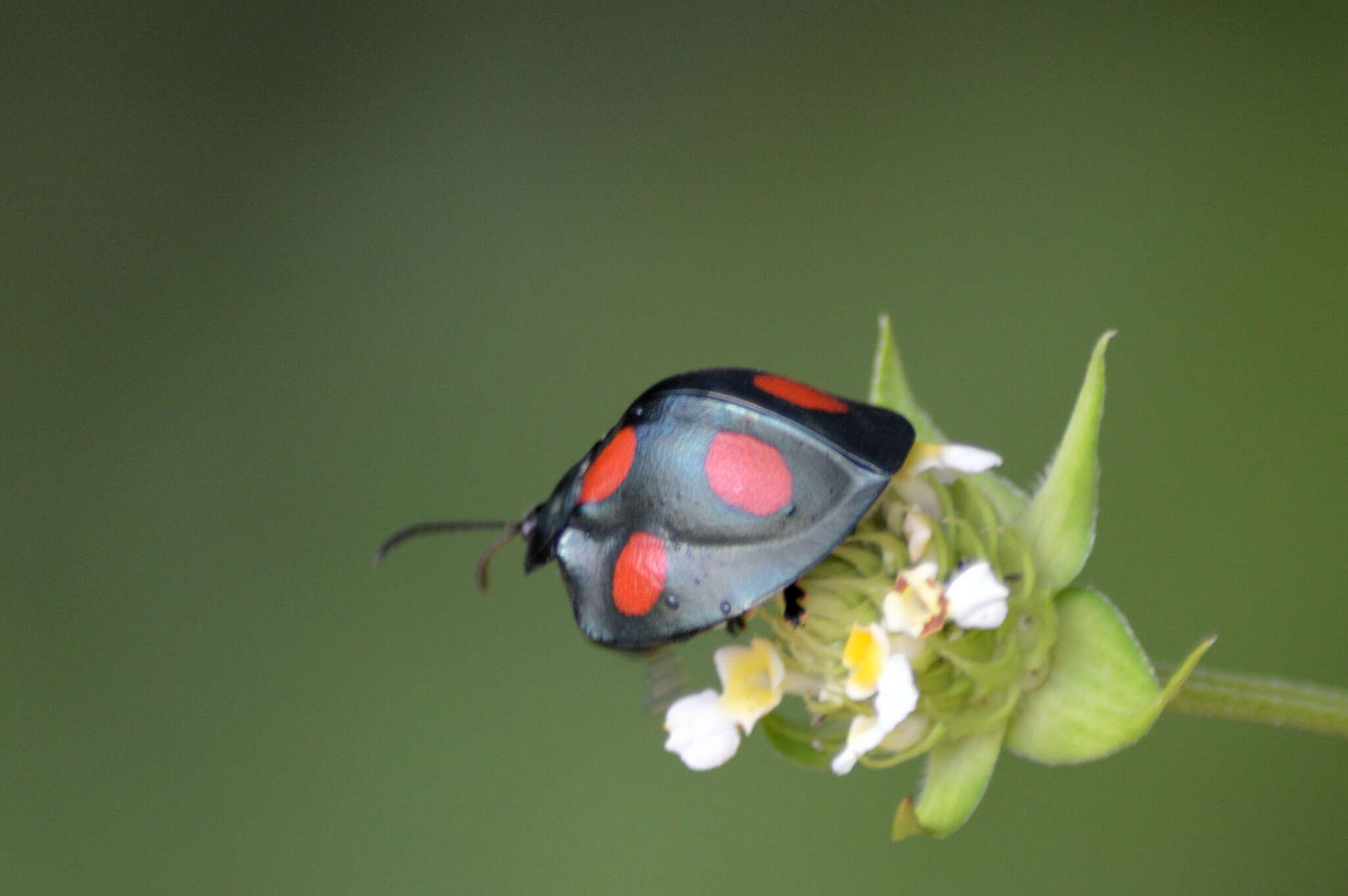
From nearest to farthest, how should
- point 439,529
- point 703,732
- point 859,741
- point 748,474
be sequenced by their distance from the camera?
point 748,474, point 859,741, point 703,732, point 439,529

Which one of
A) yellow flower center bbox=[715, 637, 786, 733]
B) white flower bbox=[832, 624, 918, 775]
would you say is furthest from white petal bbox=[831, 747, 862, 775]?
yellow flower center bbox=[715, 637, 786, 733]

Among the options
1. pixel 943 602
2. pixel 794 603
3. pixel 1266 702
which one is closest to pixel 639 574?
pixel 794 603

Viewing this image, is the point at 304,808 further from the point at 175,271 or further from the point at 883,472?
the point at 883,472

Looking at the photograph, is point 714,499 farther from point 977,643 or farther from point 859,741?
point 977,643

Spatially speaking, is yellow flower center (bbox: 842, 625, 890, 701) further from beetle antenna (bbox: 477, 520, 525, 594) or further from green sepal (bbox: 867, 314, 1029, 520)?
beetle antenna (bbox: 477, 520, 525, 594)

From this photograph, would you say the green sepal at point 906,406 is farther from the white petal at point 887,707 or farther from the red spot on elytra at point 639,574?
the red spot on elytra at point 639,574
